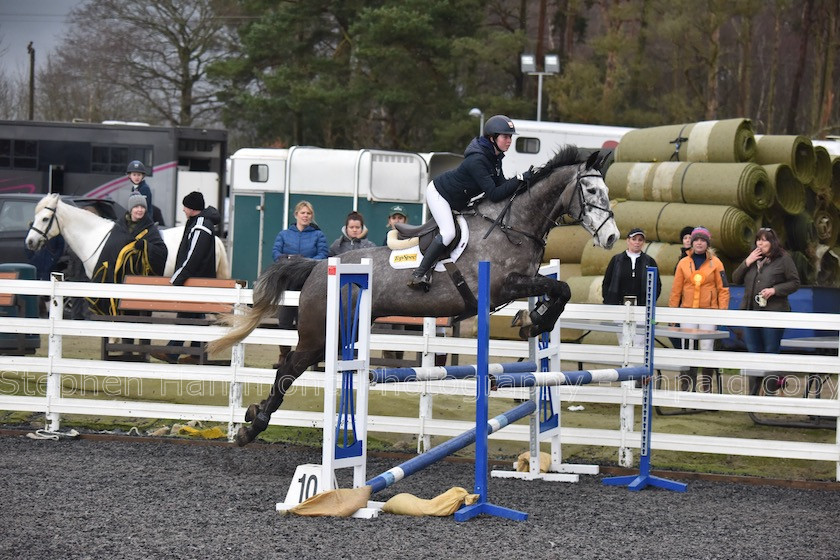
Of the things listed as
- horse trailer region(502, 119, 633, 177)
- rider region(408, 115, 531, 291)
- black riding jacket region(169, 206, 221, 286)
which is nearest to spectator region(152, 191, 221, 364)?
black riding jacket region(169, 206, 221, 286)

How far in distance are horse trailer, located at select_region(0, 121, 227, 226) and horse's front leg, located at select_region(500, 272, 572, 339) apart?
16.9 metres

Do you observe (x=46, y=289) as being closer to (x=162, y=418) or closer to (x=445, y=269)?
(x=162, y=418)

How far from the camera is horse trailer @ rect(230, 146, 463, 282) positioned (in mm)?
18062

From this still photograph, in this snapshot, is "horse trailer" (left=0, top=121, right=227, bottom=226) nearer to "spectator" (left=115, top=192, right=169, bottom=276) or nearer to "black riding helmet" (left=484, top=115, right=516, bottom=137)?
"spectator" (left=115, top=192, right=169, bottom=276)

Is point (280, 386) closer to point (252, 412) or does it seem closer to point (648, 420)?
point (252, 412)

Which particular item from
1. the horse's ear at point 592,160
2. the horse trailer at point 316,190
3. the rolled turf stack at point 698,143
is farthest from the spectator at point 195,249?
the horse trailer at point 316,190

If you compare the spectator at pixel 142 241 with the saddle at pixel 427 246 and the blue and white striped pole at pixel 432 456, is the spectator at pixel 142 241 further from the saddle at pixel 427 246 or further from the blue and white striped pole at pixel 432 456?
the blue and white striped pole at pixel 432 456

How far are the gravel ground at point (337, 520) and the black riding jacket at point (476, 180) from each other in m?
1.79

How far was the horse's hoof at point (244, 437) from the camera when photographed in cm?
721

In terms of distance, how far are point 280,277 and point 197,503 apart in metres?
1.90

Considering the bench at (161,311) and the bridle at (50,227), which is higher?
the bridle at (50,227)

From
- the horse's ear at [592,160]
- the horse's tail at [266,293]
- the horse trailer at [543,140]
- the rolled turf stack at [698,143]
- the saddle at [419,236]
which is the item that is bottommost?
the horse's tail at [266,293]

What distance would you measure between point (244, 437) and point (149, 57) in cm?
3104

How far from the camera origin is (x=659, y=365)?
750 cm
